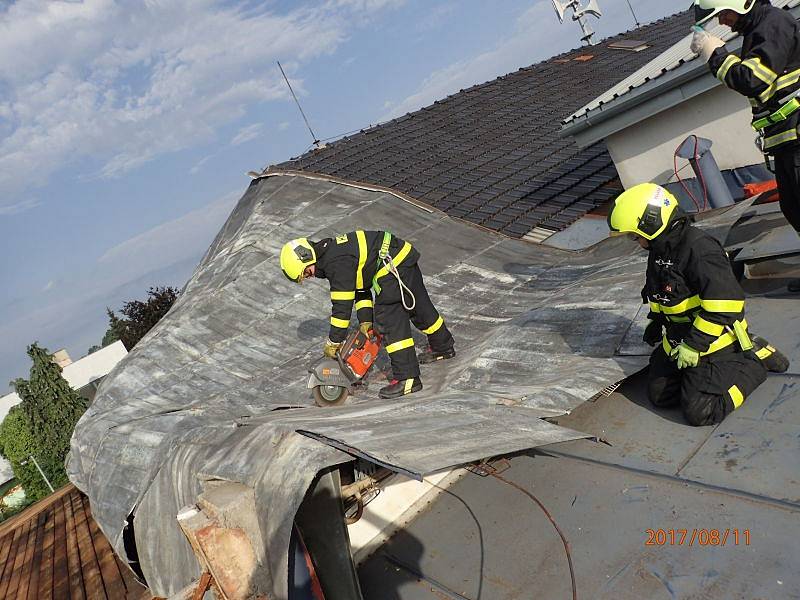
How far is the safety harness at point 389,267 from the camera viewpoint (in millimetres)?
5238

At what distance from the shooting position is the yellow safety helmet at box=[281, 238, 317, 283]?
5094 millimetres

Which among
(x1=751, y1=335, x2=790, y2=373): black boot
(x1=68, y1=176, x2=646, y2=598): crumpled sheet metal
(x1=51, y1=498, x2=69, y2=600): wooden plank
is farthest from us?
(x1=51, y1=498, x2=69, y2=600): wooden plank

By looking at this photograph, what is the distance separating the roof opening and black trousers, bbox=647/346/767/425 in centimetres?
1446

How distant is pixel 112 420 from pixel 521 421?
3.53 m

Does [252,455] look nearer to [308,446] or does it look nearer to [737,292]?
[308,446]

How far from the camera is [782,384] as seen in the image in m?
3.32

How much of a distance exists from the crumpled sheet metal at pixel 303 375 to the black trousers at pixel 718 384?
540mm

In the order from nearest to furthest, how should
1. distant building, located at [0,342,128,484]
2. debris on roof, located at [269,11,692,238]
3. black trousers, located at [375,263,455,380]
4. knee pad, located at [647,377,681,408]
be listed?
knee pad, located at [647,377,681,408] < black trousers, located at [375,263,455,380] < debris on roof, located at [269,11,692,238] < distant building, located at [0,342,128,484]

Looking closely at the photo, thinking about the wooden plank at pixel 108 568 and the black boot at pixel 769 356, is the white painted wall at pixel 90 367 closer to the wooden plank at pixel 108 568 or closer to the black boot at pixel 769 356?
the wooden plank at pixel 108 568

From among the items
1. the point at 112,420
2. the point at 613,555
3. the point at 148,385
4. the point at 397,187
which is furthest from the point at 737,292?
the point at 397,187

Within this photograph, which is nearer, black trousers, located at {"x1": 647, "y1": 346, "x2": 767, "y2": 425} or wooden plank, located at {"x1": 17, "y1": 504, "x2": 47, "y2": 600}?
black trousers, located at {"x1": 647, "y1": 346, "x2": 767, "y2": 425}

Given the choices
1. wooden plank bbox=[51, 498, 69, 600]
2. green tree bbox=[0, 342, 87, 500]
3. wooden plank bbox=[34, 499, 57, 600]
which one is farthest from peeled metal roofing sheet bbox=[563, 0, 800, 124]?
green tree bbox=[0, 342, 87, 500]
